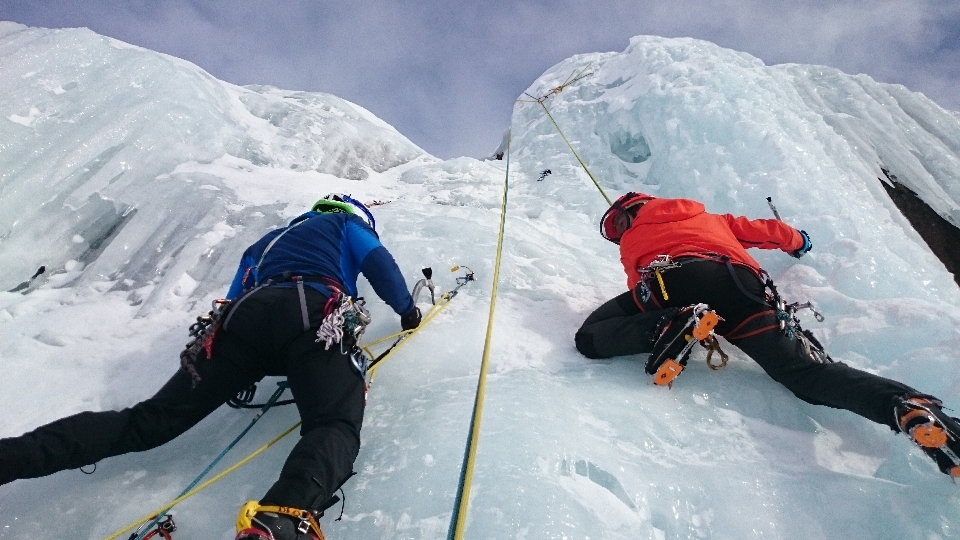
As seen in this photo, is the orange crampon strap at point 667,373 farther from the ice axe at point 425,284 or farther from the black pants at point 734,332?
the ice axe at point 425,284

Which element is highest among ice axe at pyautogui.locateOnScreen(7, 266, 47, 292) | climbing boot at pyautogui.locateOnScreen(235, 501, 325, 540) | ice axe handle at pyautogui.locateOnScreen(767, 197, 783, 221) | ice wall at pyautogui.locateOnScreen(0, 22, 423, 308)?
ice wall at pyautogui.locateOnScreen(0, 22, 423, 308)

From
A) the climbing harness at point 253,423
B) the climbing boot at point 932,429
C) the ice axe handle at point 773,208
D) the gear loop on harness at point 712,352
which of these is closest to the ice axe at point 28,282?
the climbing harness at point 253,423

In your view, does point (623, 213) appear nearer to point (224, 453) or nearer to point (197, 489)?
point (224, 453)

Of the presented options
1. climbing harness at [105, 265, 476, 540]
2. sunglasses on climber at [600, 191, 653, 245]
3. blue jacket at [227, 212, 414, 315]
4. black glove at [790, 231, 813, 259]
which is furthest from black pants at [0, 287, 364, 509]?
black glove at [790, 231, 813, 259]

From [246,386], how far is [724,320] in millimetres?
2175

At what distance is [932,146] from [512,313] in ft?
Answer: 20.7

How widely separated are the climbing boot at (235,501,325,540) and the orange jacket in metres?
2.11

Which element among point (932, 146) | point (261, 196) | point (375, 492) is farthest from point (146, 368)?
point (932, 146)

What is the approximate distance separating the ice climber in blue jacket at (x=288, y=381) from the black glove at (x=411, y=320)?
0.33 metres

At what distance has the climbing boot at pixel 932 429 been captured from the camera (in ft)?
4.81

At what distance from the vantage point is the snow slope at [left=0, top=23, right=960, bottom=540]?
160 cm

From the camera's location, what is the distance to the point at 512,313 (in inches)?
121

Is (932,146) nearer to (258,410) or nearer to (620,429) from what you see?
(620,429)

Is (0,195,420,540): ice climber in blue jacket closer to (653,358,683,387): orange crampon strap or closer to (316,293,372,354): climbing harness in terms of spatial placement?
(316,293,372,354): climbing harness
